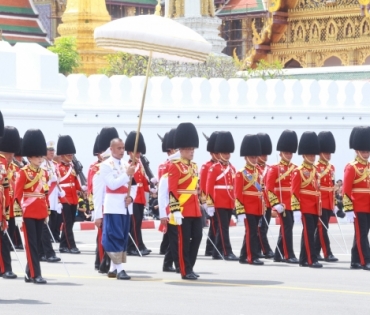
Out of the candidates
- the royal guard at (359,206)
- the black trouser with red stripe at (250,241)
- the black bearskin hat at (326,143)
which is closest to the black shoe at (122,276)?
the black trouser with red stripe at (250,241)

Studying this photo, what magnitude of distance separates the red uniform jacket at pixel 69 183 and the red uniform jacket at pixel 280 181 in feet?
9.03

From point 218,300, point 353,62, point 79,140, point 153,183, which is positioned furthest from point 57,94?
point 353,62

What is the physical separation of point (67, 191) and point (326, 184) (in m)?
3.54

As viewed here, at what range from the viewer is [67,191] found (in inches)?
706

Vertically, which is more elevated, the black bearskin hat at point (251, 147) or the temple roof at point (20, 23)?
the temple roof at point (20, 23)

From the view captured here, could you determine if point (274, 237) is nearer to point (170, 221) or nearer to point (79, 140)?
point (79, 140)

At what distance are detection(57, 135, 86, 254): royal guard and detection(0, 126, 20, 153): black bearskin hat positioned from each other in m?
3.55

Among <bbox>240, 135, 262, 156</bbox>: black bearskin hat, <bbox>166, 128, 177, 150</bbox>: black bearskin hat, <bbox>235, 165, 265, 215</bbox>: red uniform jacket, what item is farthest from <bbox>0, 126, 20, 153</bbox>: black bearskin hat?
<bbox>166, 128, 177, 150</bbox>: black bearskin hat

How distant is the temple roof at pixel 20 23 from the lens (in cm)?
4450

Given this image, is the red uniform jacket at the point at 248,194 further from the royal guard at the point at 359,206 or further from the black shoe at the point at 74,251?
the black shoe at the point at 74,251

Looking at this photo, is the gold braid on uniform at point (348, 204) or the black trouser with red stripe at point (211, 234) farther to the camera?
the black trouser with red stripe at point (211, 234)

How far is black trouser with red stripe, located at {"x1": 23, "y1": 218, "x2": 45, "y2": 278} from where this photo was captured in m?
13.1

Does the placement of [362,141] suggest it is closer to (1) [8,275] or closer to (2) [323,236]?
(2) [323,236]

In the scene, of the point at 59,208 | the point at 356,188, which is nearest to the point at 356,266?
the point at 356,188
